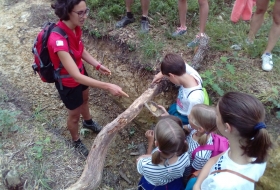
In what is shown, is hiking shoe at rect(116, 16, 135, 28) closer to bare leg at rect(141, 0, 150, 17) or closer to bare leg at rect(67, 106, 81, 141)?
bare leg at rect(141, 0, 150, 17)

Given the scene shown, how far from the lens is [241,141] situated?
188 cm

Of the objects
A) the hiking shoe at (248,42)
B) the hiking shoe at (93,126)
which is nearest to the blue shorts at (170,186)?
the hiking shoe at (93,126)

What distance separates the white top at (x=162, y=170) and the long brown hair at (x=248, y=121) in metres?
0.68

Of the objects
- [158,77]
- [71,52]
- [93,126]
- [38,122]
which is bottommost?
[93,126]

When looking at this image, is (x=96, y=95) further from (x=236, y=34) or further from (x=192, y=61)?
(x=236, y=34)

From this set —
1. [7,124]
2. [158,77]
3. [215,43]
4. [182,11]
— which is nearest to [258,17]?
[215,43]

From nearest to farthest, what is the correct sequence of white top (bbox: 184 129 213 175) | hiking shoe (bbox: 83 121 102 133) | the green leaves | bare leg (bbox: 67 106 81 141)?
white top (bbox: 184 129 213 175), the green leaves, bare leg (bbox: 67 106 81 141), hiking shoe (bbox: 83 121 102 133)

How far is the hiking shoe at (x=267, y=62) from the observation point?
3848mm

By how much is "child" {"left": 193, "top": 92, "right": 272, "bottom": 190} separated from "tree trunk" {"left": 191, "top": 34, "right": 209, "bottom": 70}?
2052 mm

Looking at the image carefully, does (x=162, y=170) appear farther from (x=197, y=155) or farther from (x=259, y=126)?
(x=259, y=126)

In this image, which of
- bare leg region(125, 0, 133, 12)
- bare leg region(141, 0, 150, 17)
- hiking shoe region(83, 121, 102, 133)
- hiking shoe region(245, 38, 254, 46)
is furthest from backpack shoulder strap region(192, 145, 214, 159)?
bare leg region(125, 0, 133, 12)

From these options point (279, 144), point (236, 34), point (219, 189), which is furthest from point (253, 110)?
point (236, 34)

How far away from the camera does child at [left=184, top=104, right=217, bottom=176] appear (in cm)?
248

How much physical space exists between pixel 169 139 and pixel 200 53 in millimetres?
2036
